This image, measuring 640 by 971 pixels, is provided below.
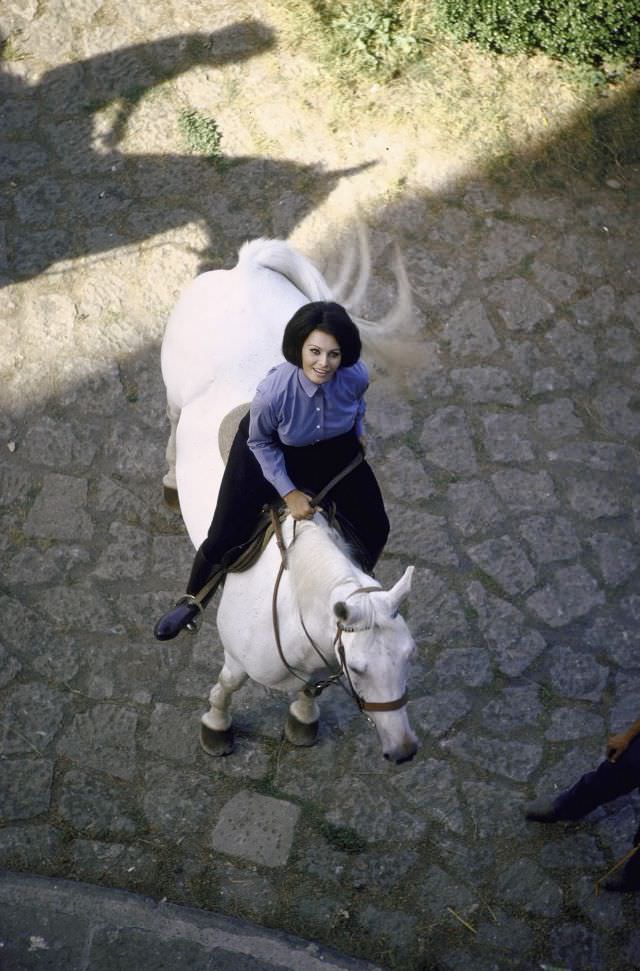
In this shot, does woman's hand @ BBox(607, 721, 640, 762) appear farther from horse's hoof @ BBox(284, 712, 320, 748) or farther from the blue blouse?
the blue blouse

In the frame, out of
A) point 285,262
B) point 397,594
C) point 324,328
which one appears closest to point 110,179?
point 285,262

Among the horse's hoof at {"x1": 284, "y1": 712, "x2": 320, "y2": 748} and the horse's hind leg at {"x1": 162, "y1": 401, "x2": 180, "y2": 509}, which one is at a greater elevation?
the horse's hind leg at {"x1": 162, "y1": 401, "x2": 180, "y2": 509}

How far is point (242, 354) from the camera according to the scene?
5.14 meters

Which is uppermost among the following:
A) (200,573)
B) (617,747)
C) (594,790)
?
(200,573)

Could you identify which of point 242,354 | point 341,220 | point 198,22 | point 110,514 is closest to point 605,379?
point 341,220

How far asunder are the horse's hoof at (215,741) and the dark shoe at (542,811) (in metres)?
1.74

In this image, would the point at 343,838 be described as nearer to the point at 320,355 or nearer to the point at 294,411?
the point at 294,411

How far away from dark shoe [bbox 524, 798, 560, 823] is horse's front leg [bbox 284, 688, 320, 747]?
127 centimetres

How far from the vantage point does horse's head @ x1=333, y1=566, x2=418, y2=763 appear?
3.63 metres

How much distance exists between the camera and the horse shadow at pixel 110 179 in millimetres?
7434

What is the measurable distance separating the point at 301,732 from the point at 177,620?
3.47 feet

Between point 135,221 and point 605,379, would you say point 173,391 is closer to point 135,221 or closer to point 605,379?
point 135,221

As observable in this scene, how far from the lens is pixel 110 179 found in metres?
7.70

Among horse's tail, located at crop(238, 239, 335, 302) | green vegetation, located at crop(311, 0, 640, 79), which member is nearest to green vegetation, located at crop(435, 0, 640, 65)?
green vegetation, located at crop(311, 0, 640, 79)
